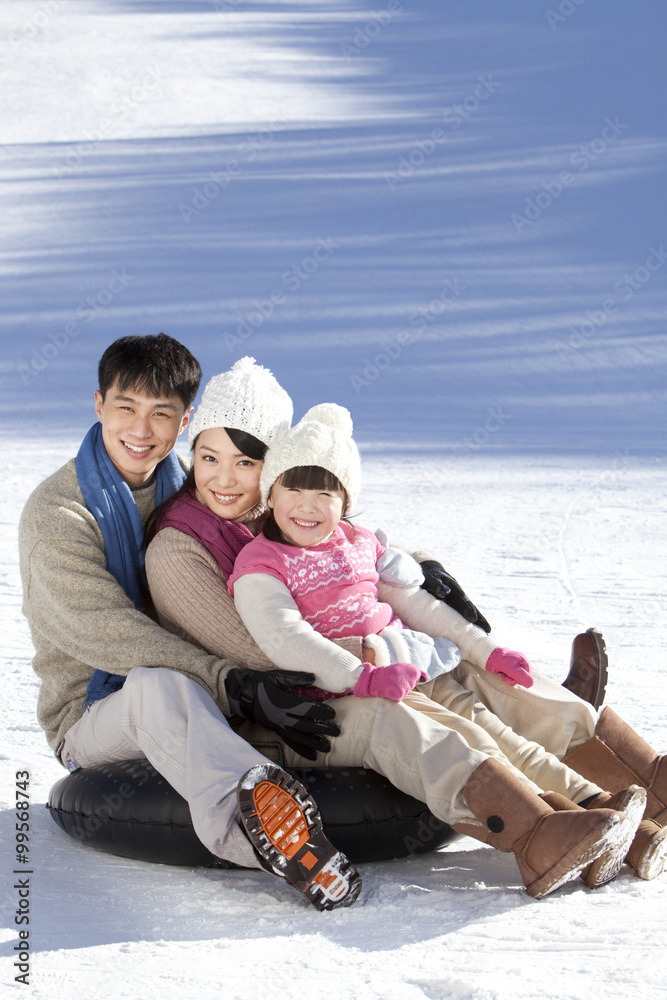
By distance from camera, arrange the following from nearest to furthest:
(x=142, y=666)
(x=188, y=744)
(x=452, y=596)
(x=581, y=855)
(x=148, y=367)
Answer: (x=581, y=855) < (x=188, y=744) < (x=142, y=666) < (x=148, y=367) < (x=452, y=596)

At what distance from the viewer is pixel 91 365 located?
983 cm

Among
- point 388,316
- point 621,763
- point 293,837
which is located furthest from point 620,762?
point 388,316

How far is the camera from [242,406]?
257cm

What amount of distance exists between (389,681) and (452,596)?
52 cm

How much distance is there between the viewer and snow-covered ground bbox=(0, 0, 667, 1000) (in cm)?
200

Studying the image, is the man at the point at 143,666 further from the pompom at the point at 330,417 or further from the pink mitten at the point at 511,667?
the pompom at the point at 330,417

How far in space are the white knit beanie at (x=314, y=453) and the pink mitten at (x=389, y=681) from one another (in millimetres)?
439

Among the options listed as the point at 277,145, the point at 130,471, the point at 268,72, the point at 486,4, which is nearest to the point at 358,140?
the point at 277,145

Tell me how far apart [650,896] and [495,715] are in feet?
1.72

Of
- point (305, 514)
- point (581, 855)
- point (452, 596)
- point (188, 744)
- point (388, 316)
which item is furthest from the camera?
point (388, 316)

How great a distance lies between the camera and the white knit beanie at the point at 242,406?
2570 millimetres

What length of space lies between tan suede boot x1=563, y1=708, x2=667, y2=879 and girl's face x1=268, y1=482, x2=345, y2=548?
73cm

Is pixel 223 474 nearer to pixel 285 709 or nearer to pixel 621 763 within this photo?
pixel 285 709

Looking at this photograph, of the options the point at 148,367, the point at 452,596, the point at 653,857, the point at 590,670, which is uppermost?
the point at 148,367
